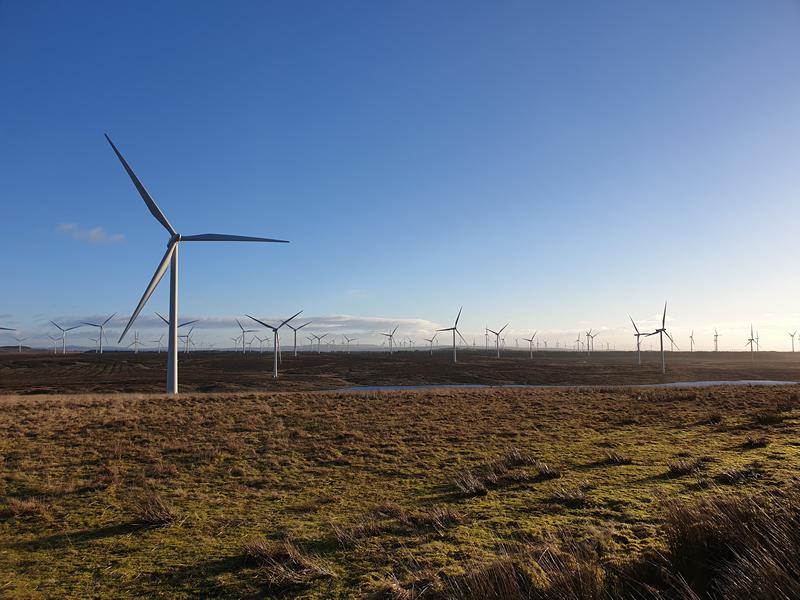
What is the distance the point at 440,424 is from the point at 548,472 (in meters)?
11.0

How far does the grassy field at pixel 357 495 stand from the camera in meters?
7.37

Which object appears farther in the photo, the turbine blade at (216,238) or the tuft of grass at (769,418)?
the turbine blade at (216,238)

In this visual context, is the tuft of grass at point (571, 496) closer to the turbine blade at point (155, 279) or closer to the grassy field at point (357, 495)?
the grassy field at point (357, 495)

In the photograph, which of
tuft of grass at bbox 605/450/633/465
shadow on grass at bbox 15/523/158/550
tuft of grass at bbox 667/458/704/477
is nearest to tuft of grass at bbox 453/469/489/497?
tuft of grass at bbox 605/450/633/465

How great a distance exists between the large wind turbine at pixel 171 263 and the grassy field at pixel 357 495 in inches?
641

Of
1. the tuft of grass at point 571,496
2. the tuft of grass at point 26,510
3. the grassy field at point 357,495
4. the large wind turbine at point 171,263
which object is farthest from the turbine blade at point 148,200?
the tuft of grass at point 571,496

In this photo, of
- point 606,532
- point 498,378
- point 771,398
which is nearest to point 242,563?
point 606,532

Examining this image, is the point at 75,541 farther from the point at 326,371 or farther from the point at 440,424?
the point at 326,371

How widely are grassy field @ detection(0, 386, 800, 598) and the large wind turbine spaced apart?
53.4 ft

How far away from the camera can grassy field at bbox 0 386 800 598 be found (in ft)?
24.2

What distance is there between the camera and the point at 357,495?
41.5ft

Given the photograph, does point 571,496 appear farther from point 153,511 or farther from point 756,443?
point 153,511

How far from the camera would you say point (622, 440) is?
18312 millimetres

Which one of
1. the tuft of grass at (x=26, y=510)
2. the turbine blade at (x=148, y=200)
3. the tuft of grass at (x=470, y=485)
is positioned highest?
the turbine blade at (x=148, y=200)
